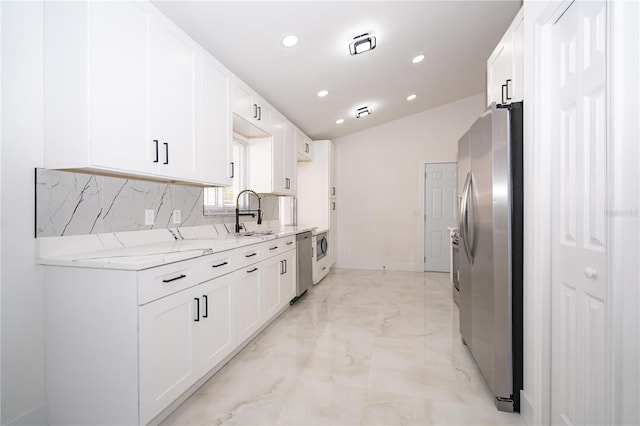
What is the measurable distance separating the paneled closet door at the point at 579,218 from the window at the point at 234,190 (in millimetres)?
2535

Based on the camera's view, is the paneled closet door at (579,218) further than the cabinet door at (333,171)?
No

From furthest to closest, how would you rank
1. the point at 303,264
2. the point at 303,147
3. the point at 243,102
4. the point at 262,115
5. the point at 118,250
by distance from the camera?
A: the point at 303,147, the point at 303,264, the point at 262,115, the point at 243,102, the point at 118,250

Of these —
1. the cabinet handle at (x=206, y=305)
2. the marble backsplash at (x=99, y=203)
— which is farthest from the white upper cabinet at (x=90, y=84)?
the cabinet handle at (x=206, y=305)

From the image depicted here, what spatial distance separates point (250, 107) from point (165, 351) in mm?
2289

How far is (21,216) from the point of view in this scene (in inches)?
63.4

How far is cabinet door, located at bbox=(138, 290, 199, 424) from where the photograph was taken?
5.09ft

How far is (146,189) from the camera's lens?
Answer: 2350 millimetres

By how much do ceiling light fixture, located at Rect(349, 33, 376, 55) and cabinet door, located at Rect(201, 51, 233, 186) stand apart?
3.95 feet

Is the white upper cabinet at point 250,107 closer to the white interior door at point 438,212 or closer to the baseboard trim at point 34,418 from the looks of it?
the baseboard trim at point 34,418

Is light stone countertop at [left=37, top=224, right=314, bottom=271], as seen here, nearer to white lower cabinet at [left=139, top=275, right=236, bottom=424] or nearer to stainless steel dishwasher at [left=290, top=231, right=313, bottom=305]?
white lower cabinet at [left=139, top=275, right=236, bottom=424]

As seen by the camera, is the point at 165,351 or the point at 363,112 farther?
the point at 363,112

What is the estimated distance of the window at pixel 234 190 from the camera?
10.5 ft

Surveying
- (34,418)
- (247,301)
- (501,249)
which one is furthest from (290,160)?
(34,418)

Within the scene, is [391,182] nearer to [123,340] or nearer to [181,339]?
[181,339]
